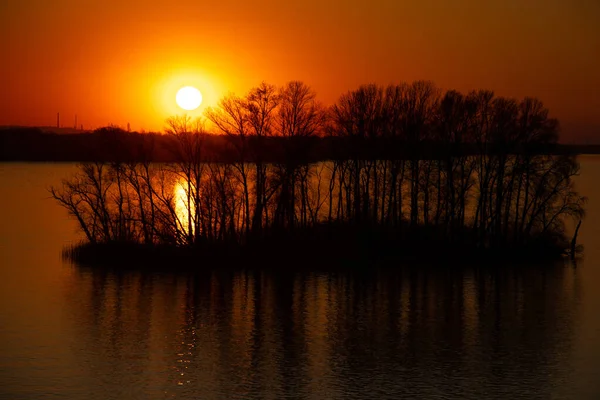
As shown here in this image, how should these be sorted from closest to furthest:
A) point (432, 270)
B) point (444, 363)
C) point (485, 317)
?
point (444, 363), point (485, 317), point (432, 270)

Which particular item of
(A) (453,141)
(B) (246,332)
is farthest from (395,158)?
(B) (246,332)

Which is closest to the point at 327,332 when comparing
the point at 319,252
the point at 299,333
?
the point at 299,333

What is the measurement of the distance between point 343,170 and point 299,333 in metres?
48.5

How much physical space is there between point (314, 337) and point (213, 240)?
30.5 meters

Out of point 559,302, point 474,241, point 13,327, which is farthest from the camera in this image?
point 474,241

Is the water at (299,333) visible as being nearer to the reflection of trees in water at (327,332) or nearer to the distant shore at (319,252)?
the reflection of trees in water at (327,332)

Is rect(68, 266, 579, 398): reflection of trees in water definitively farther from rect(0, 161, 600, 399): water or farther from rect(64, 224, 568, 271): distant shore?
rect(64, 224, 568, 271): distant shore

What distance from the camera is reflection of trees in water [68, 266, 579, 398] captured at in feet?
136

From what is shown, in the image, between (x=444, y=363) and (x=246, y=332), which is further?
(x=246, y=332)

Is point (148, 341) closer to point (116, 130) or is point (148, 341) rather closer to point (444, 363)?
point (444, 363)

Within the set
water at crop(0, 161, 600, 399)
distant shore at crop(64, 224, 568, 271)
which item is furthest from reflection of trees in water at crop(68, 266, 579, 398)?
distant shore at crop(64, 224, 568, 271)

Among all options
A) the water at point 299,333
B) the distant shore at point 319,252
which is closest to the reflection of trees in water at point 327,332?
the water at point 299,333

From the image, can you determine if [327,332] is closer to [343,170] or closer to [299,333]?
[299,333]

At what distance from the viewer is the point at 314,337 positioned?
51.1 meters
